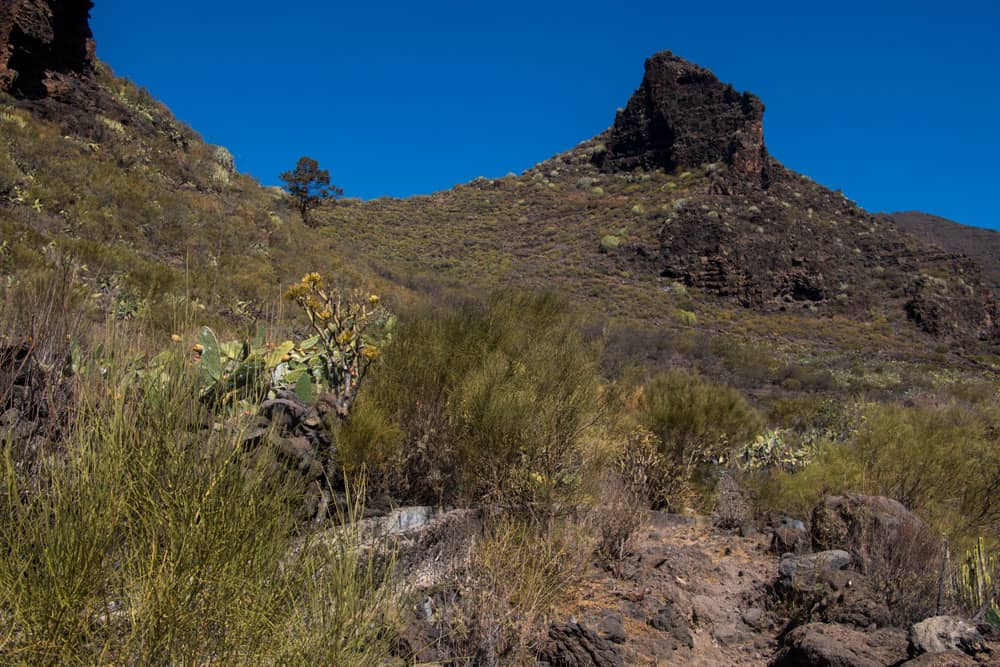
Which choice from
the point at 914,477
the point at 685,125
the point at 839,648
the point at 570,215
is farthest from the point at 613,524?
the point at 685,125

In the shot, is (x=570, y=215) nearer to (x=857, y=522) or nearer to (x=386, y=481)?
(x=857, y=522)

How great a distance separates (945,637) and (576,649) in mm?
1465

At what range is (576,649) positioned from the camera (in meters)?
2.47

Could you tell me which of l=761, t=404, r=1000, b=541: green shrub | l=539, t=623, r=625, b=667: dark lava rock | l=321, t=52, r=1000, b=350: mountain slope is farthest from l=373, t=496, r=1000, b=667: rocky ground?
l=321, t=52, r=1000, b=350: mountain slope

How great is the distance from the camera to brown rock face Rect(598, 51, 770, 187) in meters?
41.2

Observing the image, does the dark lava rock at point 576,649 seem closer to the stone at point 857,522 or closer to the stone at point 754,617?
the stone at point 754,617

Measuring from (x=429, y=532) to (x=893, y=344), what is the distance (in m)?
30.1

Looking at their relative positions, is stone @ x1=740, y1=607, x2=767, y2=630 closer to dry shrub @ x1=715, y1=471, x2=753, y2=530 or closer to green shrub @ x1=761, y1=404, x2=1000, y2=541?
dry shrub @ x1=715, y1=471, x2=753, y2=530

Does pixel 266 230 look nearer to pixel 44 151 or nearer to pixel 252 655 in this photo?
pixel 44 151

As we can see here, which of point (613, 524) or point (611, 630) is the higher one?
point (613, 524)

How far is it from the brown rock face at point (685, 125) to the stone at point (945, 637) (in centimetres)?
4214

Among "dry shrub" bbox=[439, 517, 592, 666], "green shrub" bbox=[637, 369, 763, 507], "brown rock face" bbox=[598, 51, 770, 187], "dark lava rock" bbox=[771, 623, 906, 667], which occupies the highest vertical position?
"brown rock face" bbox=[598, 51, 770, 187]

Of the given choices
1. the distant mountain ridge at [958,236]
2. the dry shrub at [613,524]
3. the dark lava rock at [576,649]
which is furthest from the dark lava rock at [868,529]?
the distant mountain ridge at [958,236]

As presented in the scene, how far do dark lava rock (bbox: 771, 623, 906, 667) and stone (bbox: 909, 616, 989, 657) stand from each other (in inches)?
3.8
